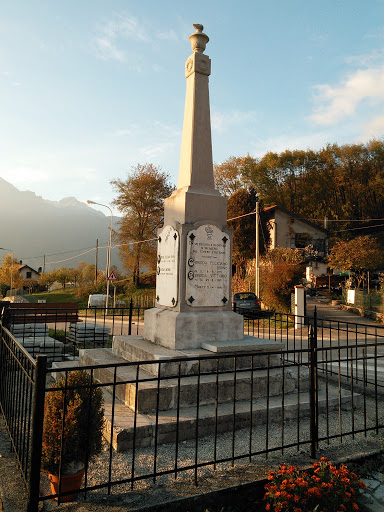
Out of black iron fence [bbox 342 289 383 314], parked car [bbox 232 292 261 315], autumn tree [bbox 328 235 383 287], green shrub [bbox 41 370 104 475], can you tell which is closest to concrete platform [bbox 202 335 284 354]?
green shrub [bbox 41 370 104 475]

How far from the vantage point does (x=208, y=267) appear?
6359 millimetres

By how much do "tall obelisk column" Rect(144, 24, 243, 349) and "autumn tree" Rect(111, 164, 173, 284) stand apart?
29871 millimetres

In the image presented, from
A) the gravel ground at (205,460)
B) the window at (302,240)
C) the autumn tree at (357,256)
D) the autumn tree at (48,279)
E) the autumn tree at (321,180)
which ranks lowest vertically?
the gravel ground at (205,460)

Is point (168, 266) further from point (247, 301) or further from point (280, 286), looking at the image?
point (280, 286)

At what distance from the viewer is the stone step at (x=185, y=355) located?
5238 mm

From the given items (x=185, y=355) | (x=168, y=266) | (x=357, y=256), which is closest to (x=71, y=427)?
(x=185, y=355)

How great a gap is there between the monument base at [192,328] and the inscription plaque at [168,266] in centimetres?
25

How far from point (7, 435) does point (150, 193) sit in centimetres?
3402

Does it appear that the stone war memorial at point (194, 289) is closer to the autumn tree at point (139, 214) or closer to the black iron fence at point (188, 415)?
the black iron fence at point (188, 415)

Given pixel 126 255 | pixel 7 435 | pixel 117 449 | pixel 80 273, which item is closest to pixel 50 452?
pixel 117 449

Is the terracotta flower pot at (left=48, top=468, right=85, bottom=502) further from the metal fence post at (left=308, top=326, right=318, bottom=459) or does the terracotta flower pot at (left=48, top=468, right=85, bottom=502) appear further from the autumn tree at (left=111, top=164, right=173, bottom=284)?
the autumn tree at (left=111, top=164, right=173, bottom=284)

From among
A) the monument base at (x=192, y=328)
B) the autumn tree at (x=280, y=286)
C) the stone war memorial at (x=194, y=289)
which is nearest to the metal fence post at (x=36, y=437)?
the stone war memorial at (x=194, y=289)

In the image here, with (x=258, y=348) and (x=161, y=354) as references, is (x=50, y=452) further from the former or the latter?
(x=258, y=348)

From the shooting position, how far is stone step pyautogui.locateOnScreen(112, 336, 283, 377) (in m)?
5.24
